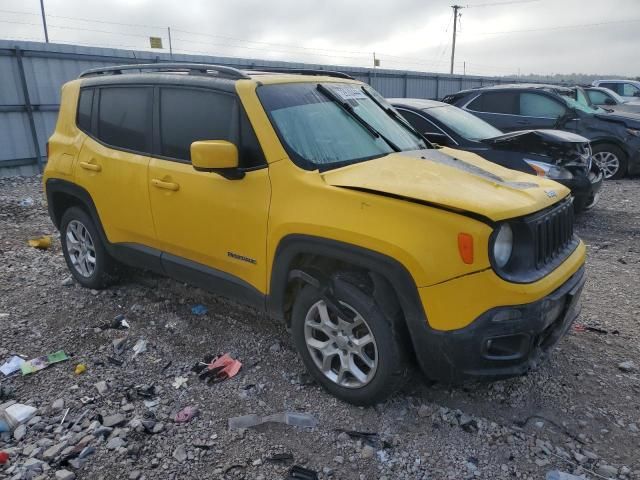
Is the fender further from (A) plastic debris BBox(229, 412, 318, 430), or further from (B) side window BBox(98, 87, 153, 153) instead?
(B) side window BBox(98, 87, 153, 153)

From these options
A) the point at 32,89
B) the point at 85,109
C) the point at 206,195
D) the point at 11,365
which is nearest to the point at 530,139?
the point at 206,195

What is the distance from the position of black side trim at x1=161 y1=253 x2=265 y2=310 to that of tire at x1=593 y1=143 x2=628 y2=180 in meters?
8.83

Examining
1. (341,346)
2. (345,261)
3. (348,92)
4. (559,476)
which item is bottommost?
(559,476)

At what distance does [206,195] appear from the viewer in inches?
133

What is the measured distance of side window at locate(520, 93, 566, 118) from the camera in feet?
30.9

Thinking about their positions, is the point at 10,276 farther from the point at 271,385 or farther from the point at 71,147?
the point at 271,385

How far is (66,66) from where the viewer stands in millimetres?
10836

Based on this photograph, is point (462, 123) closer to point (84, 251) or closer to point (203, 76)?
point (203, 76)

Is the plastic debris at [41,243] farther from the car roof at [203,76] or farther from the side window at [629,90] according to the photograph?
the side window at [629,90]

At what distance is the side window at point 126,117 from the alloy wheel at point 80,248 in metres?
0.98

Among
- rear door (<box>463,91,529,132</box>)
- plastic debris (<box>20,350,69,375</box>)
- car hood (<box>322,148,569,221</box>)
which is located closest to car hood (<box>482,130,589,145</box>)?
rear door (<box>463,91,529,132</box>)

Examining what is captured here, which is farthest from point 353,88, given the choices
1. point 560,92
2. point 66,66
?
point 66,66

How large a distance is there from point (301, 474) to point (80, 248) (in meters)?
3.31

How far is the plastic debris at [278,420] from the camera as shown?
2.94m
